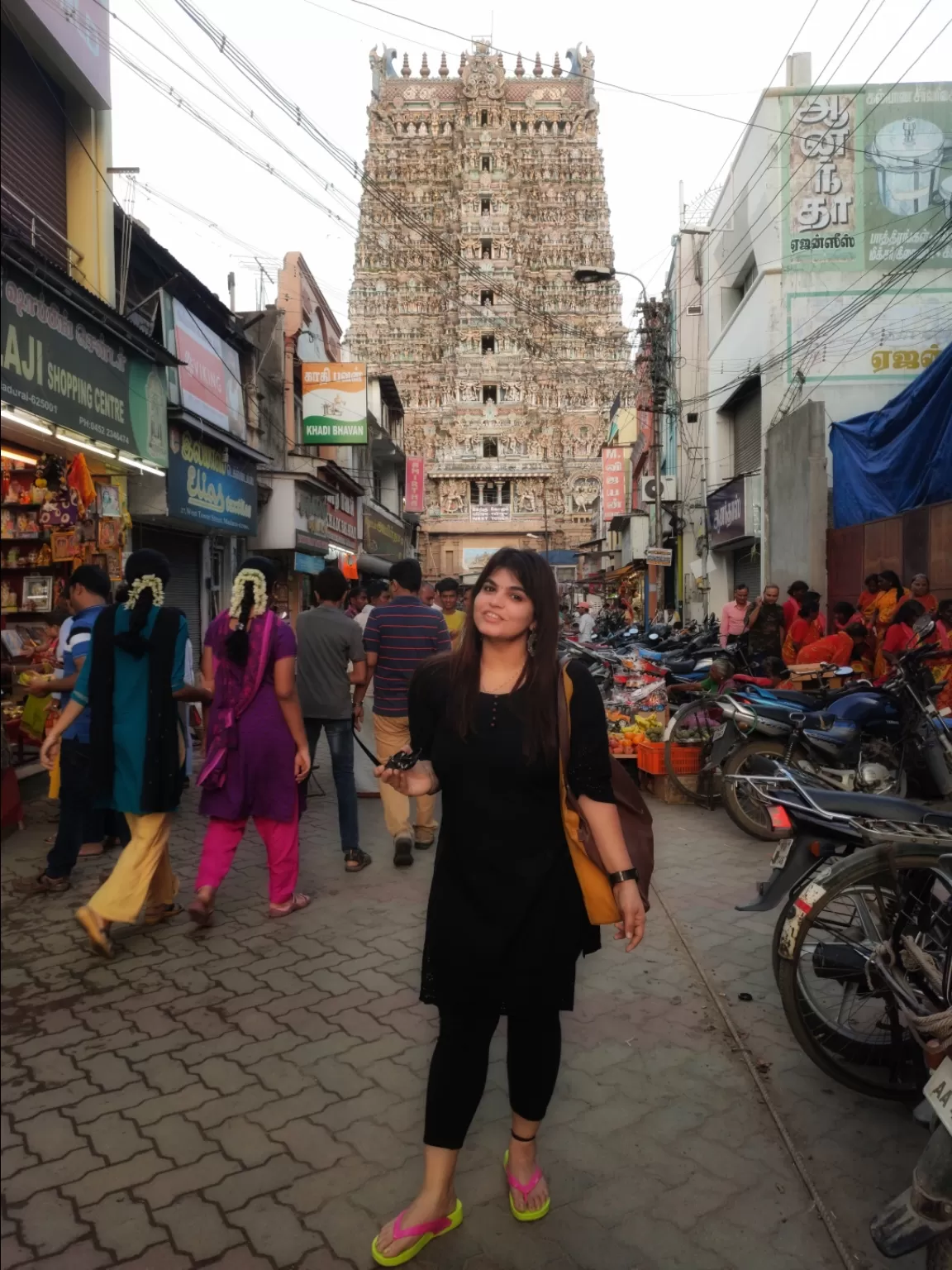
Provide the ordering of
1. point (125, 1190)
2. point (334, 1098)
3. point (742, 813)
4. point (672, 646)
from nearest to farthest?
point (125, 1190) < point (334, 1098) < point (742, 813) < point (672, 646)

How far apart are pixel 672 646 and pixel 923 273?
766 centimetres

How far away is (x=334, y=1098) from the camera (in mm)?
2643

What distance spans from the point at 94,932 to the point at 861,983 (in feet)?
8.00

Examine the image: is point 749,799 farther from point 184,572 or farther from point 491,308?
point 491,308

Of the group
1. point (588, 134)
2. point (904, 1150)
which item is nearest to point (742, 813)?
point (904, 1150)

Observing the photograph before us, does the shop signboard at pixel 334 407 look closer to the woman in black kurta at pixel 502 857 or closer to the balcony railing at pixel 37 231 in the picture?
the balcony railing at pixel 37 231

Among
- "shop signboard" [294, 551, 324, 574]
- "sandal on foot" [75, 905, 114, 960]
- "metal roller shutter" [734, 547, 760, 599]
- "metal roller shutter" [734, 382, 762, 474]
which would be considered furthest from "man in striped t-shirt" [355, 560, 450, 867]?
"shop signboard" [294, 551, 324, 574]

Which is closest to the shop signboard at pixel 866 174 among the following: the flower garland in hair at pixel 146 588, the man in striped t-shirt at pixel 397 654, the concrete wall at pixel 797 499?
the concrete wall at pixel 797 499

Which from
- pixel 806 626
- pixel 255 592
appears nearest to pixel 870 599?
pixel 806 626

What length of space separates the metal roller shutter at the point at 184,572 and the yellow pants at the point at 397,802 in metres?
6.47

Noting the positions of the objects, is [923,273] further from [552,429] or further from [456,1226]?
[552,429]

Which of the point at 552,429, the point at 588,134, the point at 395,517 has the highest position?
the point at 588,134

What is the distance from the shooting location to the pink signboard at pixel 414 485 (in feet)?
112

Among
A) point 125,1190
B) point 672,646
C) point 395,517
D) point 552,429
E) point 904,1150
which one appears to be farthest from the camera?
point 552,429
